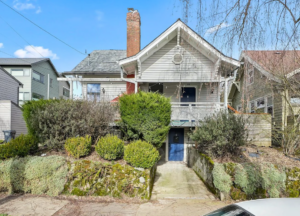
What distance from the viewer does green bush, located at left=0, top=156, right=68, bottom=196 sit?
543 centimetres

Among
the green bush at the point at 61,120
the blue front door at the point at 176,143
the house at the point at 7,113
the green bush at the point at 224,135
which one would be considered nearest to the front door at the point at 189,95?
the blue front door at the point at 176,143

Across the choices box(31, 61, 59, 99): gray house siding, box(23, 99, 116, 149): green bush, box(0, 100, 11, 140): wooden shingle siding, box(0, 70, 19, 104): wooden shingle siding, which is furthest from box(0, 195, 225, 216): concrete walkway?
box(31, 61, 59, 99): gray house siding

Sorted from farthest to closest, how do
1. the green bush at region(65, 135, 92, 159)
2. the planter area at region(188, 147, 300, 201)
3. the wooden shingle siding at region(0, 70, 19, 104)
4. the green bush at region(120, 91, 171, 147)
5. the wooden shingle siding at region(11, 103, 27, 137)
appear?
the wooden shingle siding at region(0, 70, 19, 104)
the wooden shingle siding at region(11, 103, 27, 137)
the green bush at region(120, 91, 171, 147)
the green bush at region(65, 135, 92, 159)
the planter area at region(188, 147, 300, 201)

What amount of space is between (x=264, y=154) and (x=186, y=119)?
13.3 feet

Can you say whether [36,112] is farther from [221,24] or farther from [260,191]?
[260,191]

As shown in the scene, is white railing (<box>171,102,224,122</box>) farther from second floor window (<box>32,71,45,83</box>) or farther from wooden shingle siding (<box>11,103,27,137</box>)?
second floor window (<box>32,71,45,83</box>)

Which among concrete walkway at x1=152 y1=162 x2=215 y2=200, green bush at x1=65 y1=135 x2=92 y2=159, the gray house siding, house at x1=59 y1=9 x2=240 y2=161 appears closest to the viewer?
concrete walkway at x1=152 y1=162 x2=215 y2=200

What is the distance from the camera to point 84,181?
5473mm

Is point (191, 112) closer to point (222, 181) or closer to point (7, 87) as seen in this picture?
point (222, 181)

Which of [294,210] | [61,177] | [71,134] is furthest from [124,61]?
[294,210]

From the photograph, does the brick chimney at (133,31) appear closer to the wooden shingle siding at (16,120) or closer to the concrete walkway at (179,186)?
the concrete walkway at (179,186)

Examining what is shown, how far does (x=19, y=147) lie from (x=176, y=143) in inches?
308

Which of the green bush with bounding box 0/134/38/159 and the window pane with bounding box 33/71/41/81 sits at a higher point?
the window pane with bounding box 33/71/41/81

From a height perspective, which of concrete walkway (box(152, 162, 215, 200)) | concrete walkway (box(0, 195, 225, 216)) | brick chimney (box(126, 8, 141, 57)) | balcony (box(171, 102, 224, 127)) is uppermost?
brick chimney (box(126, 8, 141, 57))
